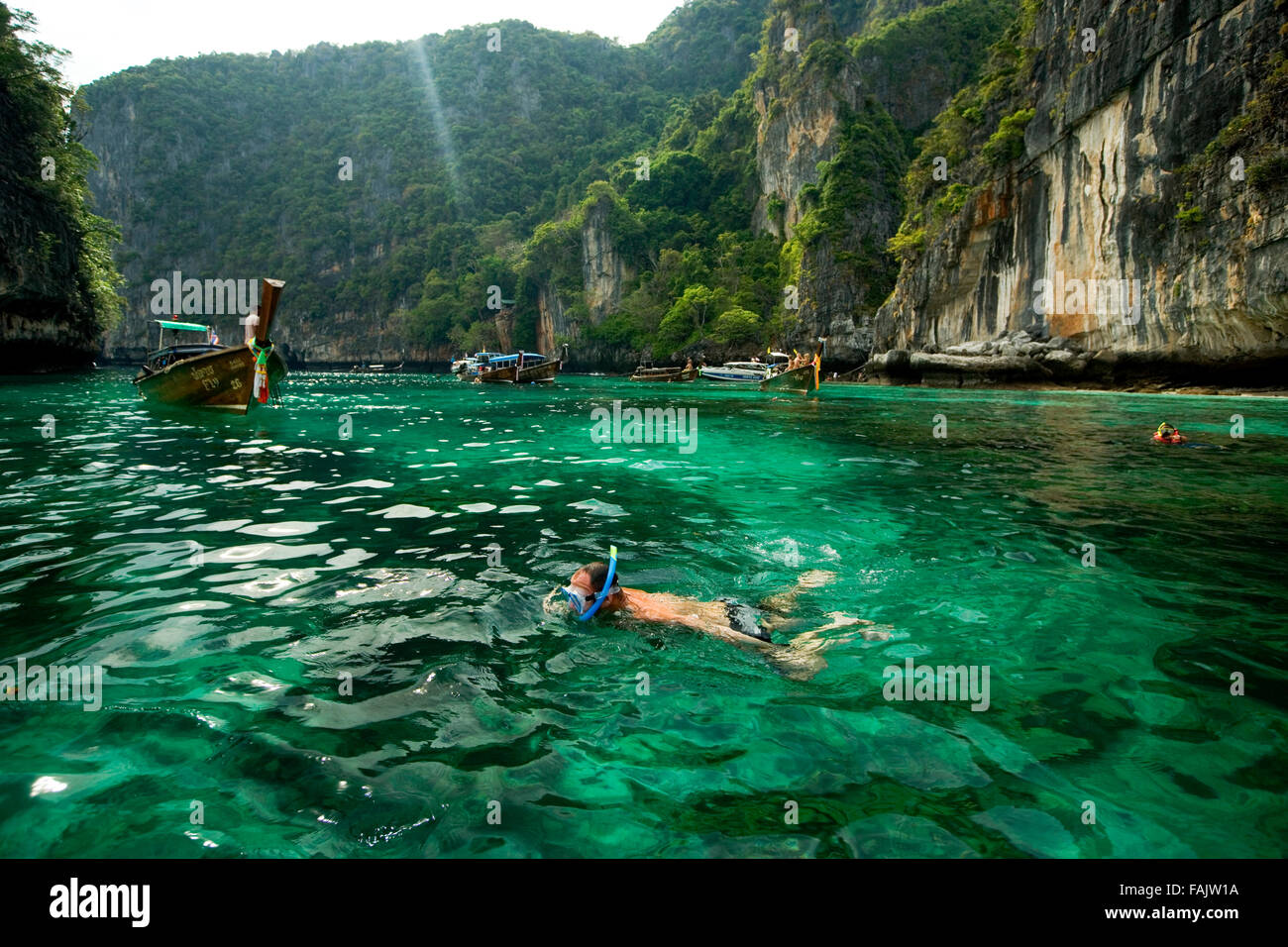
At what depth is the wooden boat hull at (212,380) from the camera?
16250mm

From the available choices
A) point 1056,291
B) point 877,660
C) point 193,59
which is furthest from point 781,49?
point 193,59

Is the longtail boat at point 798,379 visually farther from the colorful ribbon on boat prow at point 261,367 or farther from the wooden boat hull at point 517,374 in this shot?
the colorful ribbon on boat prow at point 261,367

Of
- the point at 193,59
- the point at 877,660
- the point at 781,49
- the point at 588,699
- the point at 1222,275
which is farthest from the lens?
the point at 193,59

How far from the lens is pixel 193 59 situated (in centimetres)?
12762

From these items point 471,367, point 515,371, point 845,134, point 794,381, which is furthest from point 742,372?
point 471,367

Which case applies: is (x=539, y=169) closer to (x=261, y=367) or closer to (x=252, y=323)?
(x=261, y=367)

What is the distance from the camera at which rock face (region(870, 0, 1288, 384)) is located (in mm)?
22875

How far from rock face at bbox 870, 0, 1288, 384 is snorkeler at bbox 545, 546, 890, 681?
27625 millimetres

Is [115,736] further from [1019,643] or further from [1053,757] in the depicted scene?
[1019,643]

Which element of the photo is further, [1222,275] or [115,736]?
[1222,275]

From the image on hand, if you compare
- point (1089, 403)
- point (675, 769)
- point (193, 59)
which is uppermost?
point (193, 59)

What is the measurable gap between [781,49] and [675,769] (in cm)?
7824

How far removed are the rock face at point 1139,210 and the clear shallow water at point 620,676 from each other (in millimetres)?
20787

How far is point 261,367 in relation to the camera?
1593 centimetres
